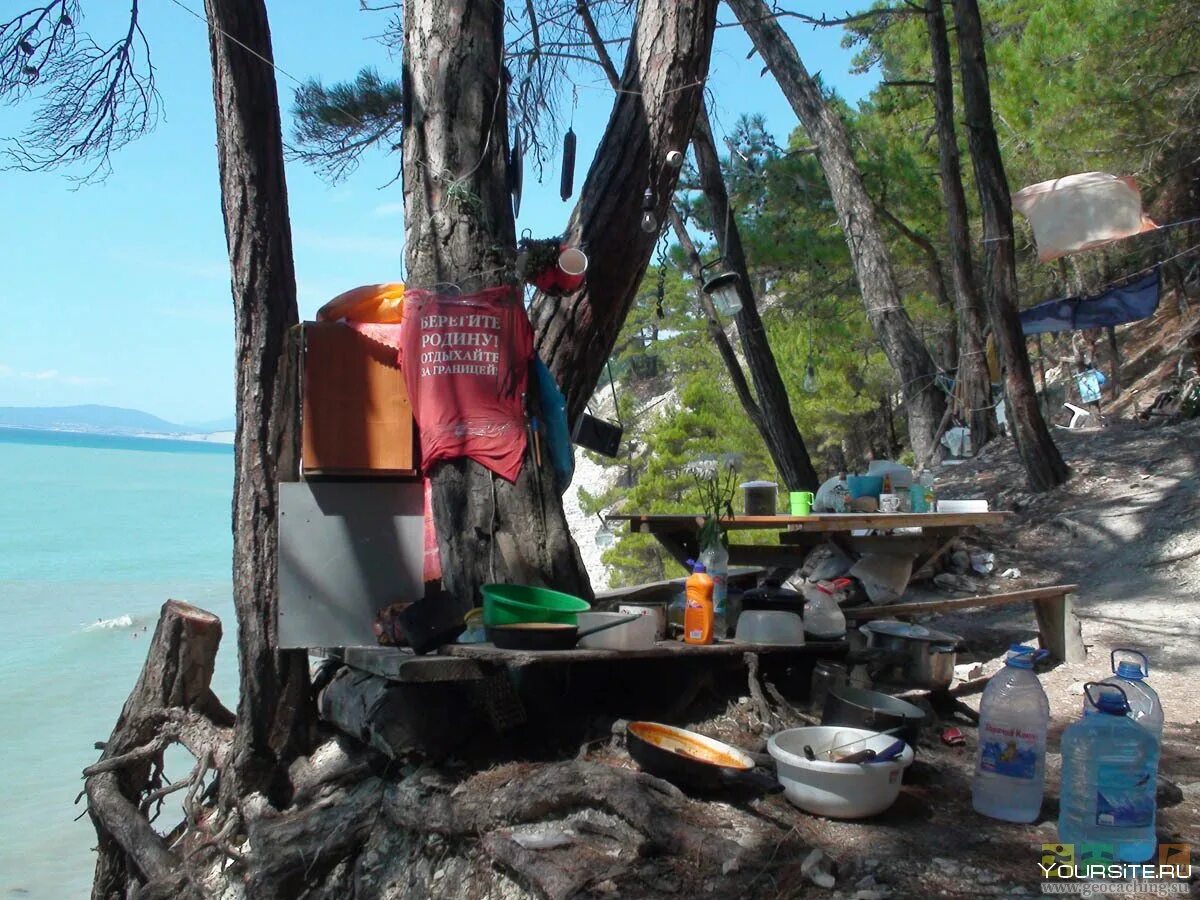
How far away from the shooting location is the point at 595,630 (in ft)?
11.4

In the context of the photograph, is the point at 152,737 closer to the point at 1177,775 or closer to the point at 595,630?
the point at 595,630

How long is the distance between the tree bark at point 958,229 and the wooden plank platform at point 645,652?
23.0 ft

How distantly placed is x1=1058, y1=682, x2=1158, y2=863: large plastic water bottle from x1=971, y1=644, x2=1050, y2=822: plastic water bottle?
199 mm

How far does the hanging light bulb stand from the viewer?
457 cm

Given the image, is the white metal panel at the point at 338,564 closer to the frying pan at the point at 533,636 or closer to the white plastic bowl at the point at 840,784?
the frying pan at the point at 533,636

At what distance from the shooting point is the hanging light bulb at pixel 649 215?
180 inches

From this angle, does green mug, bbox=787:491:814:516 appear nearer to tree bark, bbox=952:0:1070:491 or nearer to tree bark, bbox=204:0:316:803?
tree bark, bbox=204:0:316:803

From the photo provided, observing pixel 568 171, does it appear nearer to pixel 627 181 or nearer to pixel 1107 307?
pixel 627 181

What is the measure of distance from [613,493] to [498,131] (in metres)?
18.1

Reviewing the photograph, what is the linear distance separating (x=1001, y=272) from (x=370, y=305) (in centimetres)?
672

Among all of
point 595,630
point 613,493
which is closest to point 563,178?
point 595,630

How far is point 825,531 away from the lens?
6430mm

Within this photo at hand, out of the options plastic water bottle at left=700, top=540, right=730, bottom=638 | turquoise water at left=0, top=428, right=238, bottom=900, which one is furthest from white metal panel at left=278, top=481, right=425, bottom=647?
turquoise water at left=0, top=428, right=238, bottom=900

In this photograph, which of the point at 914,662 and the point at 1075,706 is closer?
Answer: the point at 914,662
